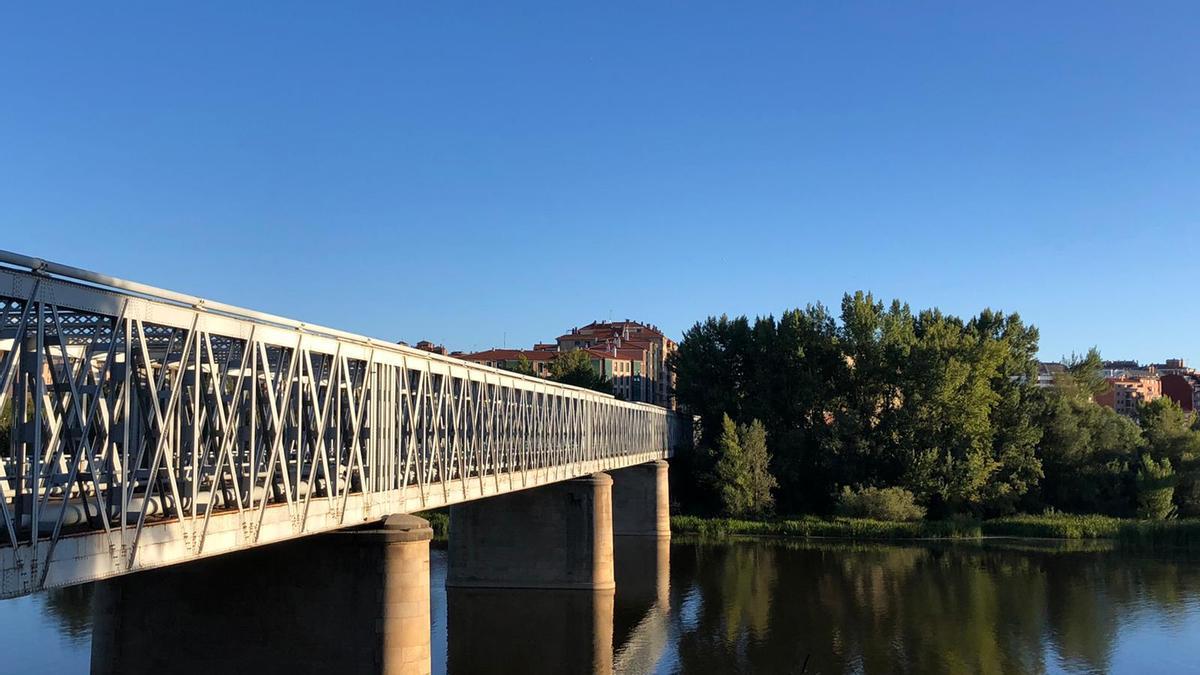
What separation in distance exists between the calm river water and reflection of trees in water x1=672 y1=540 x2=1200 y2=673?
0.42 feet

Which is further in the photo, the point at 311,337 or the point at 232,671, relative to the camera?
the point at 232,671

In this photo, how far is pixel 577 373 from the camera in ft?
324

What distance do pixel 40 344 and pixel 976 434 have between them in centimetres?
7236

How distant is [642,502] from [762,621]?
3027 centimetres

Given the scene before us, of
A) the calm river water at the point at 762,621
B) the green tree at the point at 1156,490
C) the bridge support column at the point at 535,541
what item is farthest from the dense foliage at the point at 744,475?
the bridge support column at the point at 535,541

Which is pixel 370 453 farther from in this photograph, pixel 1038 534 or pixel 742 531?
pixel 1038 534

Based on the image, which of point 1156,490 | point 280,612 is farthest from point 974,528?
point 280,612

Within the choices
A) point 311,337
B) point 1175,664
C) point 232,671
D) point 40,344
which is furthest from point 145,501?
point 1175,664

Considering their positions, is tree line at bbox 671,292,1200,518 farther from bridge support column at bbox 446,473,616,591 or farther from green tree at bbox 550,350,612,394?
bridge support column at bbox 446,473,616,591

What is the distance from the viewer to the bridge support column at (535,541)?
47.5 meters

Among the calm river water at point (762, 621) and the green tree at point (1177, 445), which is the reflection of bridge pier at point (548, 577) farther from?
the green tree at point (1177, 445)

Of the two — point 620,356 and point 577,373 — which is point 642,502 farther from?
point 620,356

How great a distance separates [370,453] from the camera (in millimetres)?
25094

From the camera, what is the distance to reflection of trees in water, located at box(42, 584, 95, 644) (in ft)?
126
